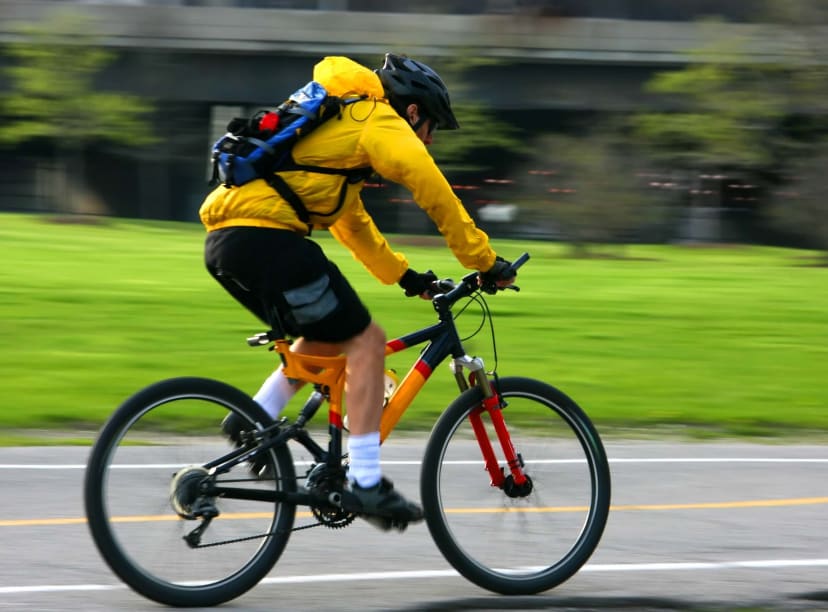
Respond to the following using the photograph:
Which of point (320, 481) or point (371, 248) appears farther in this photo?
point (371, 248)

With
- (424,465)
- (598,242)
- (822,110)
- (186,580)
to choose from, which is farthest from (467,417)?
(822,110)

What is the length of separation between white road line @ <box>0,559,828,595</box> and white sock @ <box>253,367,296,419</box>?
0.67m

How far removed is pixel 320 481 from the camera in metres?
5.31

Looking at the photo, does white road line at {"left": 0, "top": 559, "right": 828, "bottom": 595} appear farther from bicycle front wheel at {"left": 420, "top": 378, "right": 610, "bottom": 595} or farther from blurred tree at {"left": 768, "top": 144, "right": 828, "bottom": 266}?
blurred tree at {"left": 768, "top": 144, "right": 828, "bottom": 266}

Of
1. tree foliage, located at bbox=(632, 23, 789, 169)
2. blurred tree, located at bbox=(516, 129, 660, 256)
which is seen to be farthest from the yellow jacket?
tree foliage, located at bbox=(632, 23, 789, 169)

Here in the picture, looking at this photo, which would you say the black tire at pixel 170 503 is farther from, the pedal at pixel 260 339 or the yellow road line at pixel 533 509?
the pedal at pixel 260 339

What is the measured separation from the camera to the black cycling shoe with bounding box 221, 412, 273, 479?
5207 mm

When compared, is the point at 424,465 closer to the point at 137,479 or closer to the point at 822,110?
the point at 137,479

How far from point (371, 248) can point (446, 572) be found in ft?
4.25

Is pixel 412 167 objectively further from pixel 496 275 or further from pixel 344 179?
pixel 496 275

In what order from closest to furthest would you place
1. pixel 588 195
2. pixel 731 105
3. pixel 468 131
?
pixel 588 195, pixel 731 105, pixel 468 131

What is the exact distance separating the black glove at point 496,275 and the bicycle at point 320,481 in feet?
0.07

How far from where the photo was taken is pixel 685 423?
32.1 feet

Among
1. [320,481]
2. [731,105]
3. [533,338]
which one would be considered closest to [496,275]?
[320,481]
